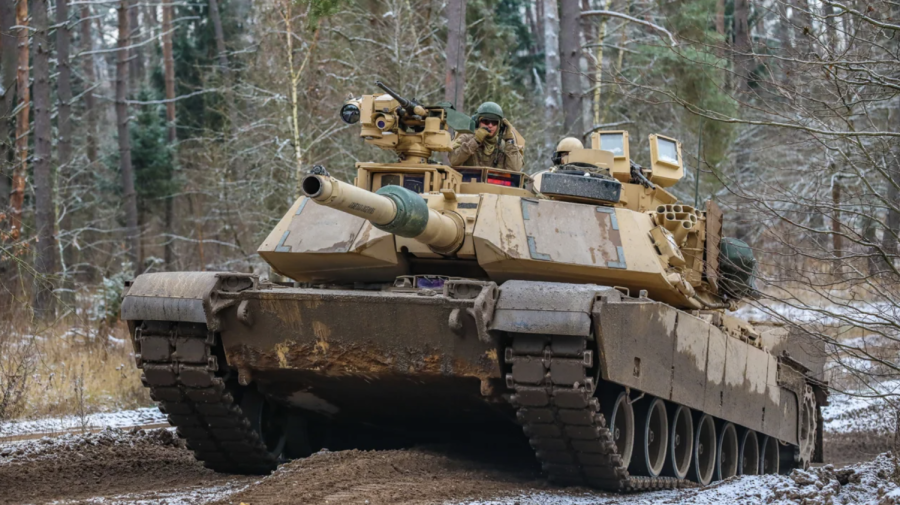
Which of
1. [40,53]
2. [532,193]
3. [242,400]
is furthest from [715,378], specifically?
[40,53]

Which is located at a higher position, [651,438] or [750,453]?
[651,438]

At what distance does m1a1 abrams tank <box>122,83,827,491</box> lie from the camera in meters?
8.14

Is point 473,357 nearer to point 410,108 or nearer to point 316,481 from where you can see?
point 316,481

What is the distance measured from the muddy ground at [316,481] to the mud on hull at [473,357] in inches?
15.1

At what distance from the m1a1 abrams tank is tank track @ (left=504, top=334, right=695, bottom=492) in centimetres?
2

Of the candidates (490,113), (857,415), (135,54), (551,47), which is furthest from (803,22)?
(135,54)

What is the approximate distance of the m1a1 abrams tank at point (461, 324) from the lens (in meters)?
8.14

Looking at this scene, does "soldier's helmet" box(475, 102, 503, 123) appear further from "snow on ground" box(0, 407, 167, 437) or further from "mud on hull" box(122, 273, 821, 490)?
"snow on ground" box(0, 407, 167, 437)

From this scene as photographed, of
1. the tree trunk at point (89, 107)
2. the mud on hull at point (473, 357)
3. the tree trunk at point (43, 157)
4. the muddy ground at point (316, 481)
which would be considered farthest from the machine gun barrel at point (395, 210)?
the tree trunk at point (89, 107)

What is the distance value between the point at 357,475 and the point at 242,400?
1.63m

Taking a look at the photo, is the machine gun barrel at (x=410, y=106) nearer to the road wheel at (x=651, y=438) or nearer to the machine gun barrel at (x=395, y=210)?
the machine gun barrel at (x=395, y=210)

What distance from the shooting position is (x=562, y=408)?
26.9ft

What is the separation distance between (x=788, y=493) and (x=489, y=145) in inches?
179

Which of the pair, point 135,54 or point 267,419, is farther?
point 135,54
